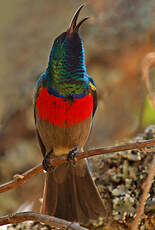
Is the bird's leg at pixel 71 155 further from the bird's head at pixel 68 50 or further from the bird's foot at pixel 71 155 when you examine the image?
the bird's head at pixel 68 50

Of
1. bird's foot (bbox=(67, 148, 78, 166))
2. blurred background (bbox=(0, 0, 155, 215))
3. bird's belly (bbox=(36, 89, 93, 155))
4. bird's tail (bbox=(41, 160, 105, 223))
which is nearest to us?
bird's belly (bbox=(36, 89, 93, 155))

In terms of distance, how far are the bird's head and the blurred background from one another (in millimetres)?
2012

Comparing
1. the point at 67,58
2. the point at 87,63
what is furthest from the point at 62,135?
the point at 87,63

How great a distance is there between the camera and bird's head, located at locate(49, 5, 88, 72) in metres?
2.46

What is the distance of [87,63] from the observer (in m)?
4.86

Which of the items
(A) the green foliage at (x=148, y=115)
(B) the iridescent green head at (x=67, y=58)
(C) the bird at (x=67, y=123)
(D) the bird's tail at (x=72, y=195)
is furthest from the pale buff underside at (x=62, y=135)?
(A) the green foliage at (x=148, y=115)

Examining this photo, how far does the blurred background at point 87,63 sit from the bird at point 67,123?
1435mm

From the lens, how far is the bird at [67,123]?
2.50 m

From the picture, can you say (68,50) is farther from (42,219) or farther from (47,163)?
(42,219)

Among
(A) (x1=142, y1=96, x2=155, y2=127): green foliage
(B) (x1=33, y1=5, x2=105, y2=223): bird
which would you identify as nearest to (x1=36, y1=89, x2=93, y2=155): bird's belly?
(B) (x1=33, y1=5, x2=105, y2=223): bird

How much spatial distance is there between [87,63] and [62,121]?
7.36 feet

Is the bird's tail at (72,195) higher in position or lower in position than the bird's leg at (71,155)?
lower

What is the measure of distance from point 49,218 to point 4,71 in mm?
3602

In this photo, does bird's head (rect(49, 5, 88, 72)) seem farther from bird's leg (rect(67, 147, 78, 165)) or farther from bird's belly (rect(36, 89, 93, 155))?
bird's leg (rect(67, 147, 78, 165))
